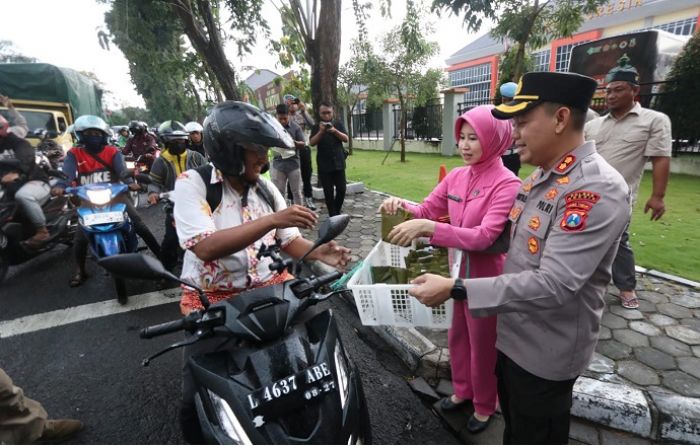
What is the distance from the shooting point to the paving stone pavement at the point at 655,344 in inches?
90.4

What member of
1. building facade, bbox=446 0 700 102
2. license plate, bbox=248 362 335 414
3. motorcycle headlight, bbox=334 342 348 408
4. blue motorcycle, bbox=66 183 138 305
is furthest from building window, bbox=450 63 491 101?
license plate, bbox=248 362 335 414

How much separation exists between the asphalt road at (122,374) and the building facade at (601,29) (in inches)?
608

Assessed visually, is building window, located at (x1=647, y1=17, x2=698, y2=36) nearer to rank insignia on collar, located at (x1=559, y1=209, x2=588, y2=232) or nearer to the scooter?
rank insignia on collar, located at (x1=559, y1=209, x2=588, y2=232)

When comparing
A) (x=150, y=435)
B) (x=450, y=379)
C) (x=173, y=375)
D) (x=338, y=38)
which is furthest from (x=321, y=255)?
(x=338, y=38)

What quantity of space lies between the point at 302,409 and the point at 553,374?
1.00 meters

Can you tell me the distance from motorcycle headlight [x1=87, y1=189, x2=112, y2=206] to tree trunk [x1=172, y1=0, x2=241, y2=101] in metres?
4.38

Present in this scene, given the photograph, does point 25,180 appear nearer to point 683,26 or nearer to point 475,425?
point 475,425

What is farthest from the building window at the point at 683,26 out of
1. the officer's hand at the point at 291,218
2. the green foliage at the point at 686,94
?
the officer's hand at the point at 291,218

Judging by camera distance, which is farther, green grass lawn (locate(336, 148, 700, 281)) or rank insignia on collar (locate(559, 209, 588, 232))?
green grass lawn (locate(336, 148, 700, 281))

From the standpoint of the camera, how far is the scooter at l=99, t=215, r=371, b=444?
3.75 ft

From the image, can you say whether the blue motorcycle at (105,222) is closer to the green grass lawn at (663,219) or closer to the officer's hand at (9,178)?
the officer's hand at (9,178)

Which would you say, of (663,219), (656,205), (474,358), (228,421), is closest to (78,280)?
(228,421)

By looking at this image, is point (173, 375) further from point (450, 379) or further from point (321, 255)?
point (450, 379)

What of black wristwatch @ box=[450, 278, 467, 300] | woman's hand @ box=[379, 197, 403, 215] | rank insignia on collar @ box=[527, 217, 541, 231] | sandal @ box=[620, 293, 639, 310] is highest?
rank insignia on collar @ box=[527, 217, 541, 231]
